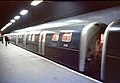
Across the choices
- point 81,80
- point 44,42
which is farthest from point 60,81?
point 44,42

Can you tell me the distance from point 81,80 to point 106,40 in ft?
6.10

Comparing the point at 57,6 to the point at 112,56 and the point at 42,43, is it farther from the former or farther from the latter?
the point at 42,43

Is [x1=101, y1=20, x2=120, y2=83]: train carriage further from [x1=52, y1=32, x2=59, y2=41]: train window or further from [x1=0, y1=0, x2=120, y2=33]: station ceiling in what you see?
[x1=52, y1=32, x2=59, y2=41]: train window

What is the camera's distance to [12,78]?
8547 millimetres

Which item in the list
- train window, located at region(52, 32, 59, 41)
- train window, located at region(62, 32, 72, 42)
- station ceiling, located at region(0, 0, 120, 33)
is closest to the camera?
station ceiling, located at region(0, 0, 120, 33)

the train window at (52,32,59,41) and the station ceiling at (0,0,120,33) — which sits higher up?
the station ceiling at (0,0,120,33)

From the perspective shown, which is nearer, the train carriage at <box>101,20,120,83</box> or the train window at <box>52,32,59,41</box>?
the train carriage at <box>101,20,120,83</box>

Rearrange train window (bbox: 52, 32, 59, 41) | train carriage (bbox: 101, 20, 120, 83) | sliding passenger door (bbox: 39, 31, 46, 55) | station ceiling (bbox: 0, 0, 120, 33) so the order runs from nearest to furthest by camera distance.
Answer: train carriage (bbox: 101, 20, 120, 83), station ceiling (bbox: 0, 0, 120, 33), train window (bbox: 52, 32, 59, 41), sliding passenger door (bbox: 39, 31, 46, 55)

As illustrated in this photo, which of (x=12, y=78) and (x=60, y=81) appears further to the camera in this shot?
(x=12, y=78)

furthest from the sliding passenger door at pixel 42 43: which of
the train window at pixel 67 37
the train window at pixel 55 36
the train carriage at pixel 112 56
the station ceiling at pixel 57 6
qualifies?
the train carriage at pixel 112 56

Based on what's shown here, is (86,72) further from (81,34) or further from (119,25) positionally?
(119,25)

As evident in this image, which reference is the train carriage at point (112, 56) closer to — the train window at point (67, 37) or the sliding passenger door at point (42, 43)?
the train window at point (67, 37)

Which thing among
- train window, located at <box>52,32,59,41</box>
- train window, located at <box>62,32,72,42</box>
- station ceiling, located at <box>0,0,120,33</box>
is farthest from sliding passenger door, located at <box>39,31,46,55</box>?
train window, located at <box>62,32,72,42</box>

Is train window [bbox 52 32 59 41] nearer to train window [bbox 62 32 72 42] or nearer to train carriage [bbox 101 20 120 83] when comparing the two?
train window [bbox 62 32 72 42]
